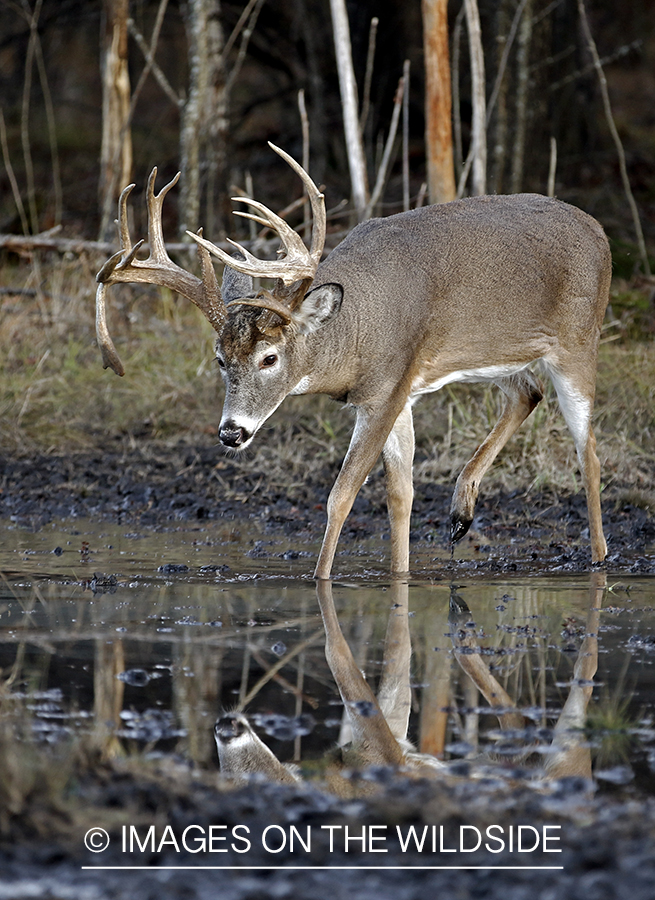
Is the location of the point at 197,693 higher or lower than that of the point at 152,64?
lower

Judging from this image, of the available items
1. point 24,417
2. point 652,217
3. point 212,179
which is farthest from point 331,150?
point 24,417

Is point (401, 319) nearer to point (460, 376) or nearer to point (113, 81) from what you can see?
point (460, 376)

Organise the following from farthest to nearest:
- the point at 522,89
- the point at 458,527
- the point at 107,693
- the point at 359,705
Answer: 1. the point at 522,89
2. the point at 458,527
3. the point at 107,693
4. the point at 359,705

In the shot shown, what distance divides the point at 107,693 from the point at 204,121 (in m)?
8.52

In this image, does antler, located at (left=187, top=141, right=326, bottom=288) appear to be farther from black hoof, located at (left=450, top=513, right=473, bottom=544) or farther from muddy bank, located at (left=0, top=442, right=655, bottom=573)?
black hoof, located at (left=450, top=513, right=473, bottom=544)

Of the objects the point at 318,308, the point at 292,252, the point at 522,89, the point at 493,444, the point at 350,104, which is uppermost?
the point at 350,104

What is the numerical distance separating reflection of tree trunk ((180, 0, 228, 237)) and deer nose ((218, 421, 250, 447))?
18.6 ft

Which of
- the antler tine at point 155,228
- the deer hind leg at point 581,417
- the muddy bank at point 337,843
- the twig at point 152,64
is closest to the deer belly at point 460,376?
the deer hind leg at point 581,417

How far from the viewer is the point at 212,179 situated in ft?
38.9

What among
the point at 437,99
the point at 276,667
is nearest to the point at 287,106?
the point at 437,99

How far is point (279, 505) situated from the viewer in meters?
8.30

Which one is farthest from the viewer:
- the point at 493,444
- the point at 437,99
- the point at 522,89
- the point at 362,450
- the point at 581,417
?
the point at 522,89

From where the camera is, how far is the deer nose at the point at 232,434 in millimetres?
6234

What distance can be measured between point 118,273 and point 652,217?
1243cm
